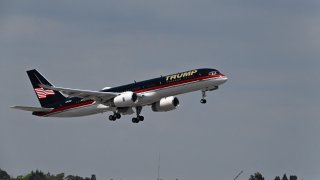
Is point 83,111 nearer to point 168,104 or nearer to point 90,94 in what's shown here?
point 90,94

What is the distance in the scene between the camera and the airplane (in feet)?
428

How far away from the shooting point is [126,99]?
439ft

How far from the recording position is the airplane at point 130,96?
130375 millimetres

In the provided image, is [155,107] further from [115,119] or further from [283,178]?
[283,178]

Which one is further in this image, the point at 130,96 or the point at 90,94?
the point at 90,94

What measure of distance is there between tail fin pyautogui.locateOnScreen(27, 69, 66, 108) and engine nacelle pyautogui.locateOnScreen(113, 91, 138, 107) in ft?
47.6

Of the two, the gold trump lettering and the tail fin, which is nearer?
the gold trump lettering

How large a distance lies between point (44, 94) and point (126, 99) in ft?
74.9

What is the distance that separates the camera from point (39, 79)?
153750 mm

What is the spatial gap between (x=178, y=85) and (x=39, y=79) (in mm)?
32117

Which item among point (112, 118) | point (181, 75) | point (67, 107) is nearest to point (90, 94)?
point (112, 118)

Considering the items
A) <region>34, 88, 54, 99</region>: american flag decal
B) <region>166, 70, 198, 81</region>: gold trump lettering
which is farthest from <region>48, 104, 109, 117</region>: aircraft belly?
<region>166, 70, 198, 81</region>: gold trump lettering

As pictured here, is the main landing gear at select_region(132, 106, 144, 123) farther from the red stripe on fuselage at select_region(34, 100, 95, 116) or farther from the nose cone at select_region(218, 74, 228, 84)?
the nose cone at select_region(218, 74, 228, 84)

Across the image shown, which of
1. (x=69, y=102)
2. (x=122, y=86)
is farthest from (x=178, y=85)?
(x=69, y=102)
